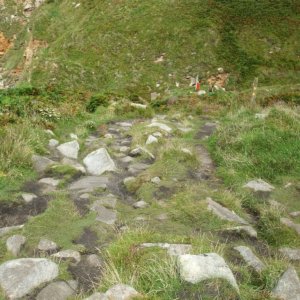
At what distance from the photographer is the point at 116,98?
19250 mm

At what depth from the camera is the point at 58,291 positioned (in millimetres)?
4113

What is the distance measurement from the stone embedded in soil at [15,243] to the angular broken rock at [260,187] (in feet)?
14.2

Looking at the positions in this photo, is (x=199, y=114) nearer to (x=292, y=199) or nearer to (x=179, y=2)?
(x=292, y=199)

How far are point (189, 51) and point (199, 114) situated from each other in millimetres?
14610

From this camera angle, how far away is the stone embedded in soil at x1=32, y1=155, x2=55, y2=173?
25.5ft

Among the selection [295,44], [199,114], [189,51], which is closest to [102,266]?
[199,114]

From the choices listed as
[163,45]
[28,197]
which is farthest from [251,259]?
[163,45]

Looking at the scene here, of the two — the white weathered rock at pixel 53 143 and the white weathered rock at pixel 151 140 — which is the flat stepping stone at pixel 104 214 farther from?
the white weathered rock at pixel 151 140

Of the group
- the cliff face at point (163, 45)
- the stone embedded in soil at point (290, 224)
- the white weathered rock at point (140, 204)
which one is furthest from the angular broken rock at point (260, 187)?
the cliff face at point (163, 45)

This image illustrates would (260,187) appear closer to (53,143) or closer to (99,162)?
(99,162)

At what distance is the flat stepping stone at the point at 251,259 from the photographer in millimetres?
4746

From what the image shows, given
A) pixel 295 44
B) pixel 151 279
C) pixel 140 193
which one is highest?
pixel 151 279

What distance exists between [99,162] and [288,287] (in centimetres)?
492

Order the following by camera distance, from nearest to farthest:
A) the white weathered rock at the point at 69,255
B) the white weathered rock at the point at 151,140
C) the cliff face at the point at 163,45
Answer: the white weathered rock at the point at 69,255, the white weathered rock at the point at 151,140, the cliff face at the point at 163,45
